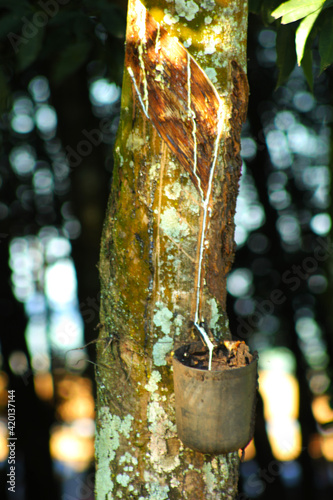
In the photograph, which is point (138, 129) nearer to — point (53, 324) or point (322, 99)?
point (322, 99)

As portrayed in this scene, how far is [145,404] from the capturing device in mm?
1054

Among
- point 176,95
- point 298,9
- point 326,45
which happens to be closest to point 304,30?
point 298,9

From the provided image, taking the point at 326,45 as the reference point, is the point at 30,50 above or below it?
above

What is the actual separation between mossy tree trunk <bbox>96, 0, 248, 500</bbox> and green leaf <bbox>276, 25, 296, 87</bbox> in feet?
0.89

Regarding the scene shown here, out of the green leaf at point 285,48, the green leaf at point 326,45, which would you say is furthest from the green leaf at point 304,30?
the green leaf at point 285,48

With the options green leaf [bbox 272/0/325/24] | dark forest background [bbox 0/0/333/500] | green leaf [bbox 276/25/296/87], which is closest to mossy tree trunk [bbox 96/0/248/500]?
green leaf [bbox 272/0/325/24]

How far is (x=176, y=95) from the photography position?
102cm

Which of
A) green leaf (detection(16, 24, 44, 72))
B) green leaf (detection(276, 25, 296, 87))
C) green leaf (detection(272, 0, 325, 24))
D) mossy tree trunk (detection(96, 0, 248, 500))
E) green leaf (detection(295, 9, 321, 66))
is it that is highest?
green leaf (detection(16, 24, 44, 72))

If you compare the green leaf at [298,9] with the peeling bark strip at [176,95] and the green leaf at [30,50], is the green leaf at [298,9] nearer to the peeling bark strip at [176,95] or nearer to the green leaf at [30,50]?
the peeling bark strip at [176,95]

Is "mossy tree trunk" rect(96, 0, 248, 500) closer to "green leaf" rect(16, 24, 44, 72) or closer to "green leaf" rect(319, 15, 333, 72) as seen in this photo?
"green leaf" rect(319, 15, 333, 72)

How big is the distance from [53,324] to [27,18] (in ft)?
7.30

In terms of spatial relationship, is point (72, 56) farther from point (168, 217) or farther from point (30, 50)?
point (168, 217)

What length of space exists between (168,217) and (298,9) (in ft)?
1.72

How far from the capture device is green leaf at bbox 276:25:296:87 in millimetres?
1305
